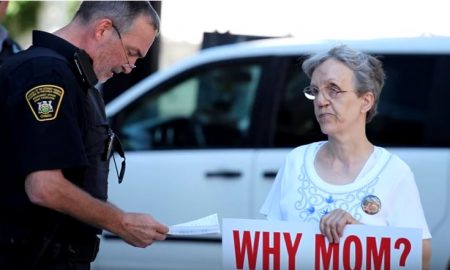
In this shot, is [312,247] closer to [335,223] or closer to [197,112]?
[335,223]

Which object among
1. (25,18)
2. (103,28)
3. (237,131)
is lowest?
(237,131)

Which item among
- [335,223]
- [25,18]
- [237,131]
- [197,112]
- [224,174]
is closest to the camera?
[335,223]

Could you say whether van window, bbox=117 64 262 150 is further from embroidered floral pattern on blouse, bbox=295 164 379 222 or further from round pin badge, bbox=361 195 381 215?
round pin badge, bbox=361 195 381 215

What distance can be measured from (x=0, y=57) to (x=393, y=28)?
3537 millimetres

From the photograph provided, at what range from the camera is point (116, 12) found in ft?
10.5

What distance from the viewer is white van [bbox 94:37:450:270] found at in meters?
5.50

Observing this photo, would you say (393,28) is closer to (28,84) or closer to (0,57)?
(0,57)

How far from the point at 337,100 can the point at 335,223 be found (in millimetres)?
409

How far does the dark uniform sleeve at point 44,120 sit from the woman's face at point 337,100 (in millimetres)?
774

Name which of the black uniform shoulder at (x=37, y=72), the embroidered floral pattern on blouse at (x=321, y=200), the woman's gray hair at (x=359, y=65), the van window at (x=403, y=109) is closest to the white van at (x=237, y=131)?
the van window at (x=403, y=109)

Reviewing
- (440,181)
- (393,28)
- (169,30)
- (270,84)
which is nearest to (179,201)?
(270,84)

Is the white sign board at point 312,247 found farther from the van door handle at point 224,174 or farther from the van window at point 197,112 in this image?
the van window at point 197,112

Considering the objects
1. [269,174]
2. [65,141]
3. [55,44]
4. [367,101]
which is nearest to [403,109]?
[269,174]

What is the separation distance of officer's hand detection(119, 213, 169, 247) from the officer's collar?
0.51 m
